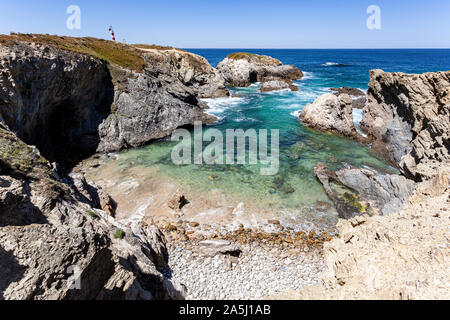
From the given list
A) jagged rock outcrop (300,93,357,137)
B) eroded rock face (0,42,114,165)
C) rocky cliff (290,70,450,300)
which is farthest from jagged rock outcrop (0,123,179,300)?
jagged rock outcrop (300,93,357,137)

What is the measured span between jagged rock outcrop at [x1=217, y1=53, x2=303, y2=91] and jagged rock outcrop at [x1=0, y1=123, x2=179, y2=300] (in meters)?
61.7

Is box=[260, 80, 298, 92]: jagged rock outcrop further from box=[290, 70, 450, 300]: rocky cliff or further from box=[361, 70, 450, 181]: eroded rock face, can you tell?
box=[290, 70, 450, 300]: rocky cliff

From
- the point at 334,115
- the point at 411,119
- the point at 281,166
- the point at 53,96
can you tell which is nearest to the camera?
the point at 53,96

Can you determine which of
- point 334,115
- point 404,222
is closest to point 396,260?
point 404,222

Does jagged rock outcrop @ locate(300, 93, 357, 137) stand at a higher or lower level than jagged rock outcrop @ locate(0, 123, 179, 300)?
higher

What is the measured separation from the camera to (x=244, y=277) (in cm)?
1140

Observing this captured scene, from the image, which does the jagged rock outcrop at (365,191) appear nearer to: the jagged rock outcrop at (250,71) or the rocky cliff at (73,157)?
the rocky cliff at (73,157)

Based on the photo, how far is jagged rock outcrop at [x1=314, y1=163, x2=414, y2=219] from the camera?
1516cm

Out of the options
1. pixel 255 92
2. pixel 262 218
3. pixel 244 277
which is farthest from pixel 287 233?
pixel 255 92

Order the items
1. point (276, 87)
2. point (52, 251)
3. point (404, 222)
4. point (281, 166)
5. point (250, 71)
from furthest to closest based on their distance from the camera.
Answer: point (250, 71) → point (276, 87) → point (281, 166) → point (404, 222) → point (52, 251)

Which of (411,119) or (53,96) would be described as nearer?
(53,96)

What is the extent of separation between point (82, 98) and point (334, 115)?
32.6m

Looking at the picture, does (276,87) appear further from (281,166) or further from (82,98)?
(82,98)

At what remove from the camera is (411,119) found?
880 inches
